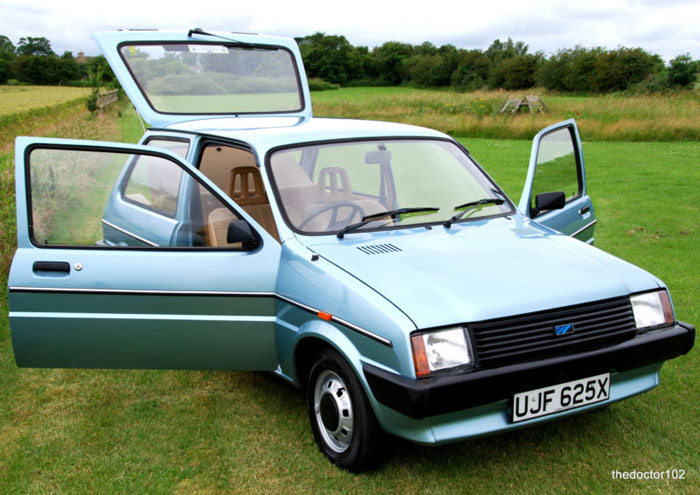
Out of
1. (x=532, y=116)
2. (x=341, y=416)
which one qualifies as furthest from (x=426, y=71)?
(x=341, y=416)

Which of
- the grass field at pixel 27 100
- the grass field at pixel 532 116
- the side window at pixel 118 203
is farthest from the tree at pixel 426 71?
the side window at pixel 118 203

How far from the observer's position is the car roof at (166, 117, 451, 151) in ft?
13.8

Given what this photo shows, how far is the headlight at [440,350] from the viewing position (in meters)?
2.83

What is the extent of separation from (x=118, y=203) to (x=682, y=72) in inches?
1690

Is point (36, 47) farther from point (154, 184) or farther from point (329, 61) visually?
point (154, 184)

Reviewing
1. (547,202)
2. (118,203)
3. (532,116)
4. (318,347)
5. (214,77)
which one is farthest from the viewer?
(532,116)

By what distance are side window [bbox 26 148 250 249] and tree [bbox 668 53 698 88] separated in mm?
41243

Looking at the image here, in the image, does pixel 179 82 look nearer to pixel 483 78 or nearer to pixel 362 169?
pixel 362 169

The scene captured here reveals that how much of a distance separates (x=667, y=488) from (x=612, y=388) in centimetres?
55

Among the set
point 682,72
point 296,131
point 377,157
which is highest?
point 682,72

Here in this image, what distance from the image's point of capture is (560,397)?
3.07 meters

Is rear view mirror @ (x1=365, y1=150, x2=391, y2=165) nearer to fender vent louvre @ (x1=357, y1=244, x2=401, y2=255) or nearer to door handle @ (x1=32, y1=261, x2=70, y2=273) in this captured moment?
fender vent louvre @ (x1=357, y1=244, x2=401, y2=255)

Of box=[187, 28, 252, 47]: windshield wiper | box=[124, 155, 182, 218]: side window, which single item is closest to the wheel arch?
box=[124, 155, 182, 218]: side window

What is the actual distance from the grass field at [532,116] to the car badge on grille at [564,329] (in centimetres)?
2009
